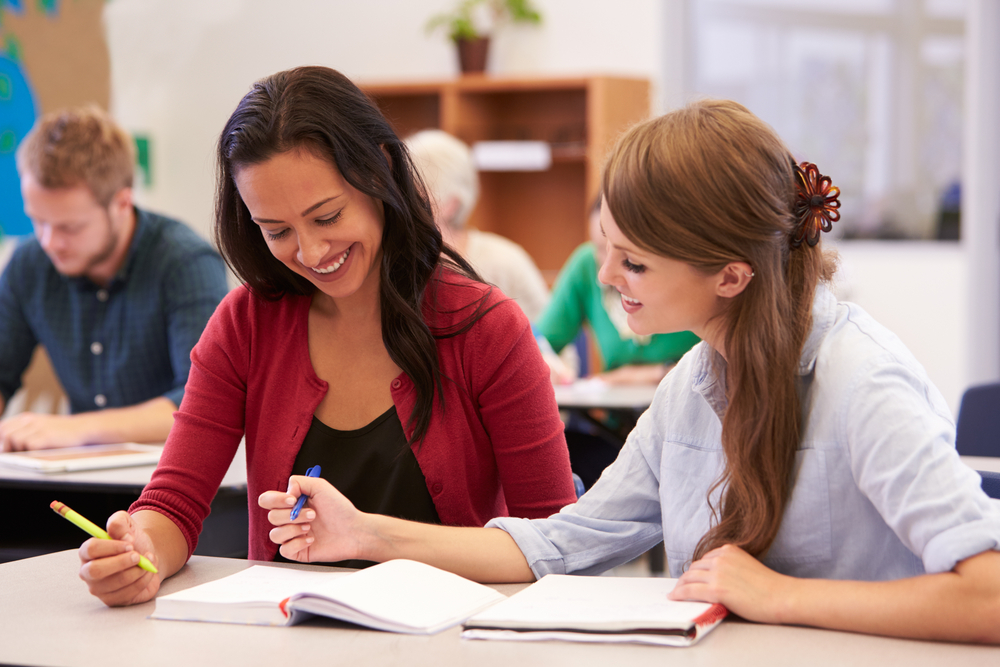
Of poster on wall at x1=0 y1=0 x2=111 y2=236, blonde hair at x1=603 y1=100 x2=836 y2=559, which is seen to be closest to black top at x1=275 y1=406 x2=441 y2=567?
blonde hair at x1=603 y1=100 x2=836 y2=559

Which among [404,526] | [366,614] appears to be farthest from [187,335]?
[366,614]

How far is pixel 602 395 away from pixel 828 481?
2.02m

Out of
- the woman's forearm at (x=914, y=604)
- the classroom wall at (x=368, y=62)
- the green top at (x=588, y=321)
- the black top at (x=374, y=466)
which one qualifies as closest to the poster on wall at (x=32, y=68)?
the classroom wall at (x=368, y=62)

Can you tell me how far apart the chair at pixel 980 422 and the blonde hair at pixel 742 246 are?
1182mm

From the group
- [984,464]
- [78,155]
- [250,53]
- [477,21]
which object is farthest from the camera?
[250,53]

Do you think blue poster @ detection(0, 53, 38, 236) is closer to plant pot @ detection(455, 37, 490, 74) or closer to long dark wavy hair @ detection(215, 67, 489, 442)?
plant pot @ detection(455, 37, 490, 74)

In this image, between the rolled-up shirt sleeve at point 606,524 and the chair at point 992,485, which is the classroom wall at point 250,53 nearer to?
the chair at point 992,485

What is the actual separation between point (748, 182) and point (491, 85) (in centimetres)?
410

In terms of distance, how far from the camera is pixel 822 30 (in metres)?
4.89

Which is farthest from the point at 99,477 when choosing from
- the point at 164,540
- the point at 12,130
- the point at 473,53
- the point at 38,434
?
the point at 473,53

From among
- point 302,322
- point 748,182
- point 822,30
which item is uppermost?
point 822,30

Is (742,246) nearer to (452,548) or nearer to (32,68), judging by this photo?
(452,548)

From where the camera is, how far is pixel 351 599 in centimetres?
110

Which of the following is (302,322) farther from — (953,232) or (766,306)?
(953,232)
